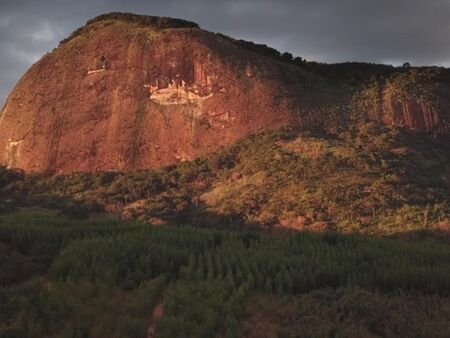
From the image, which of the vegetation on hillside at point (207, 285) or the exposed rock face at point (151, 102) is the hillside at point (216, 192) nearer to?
the vegetation on hillside at point (207, 285)

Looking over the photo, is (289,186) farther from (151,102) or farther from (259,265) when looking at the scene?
(259,265)

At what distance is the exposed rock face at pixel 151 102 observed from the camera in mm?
43938

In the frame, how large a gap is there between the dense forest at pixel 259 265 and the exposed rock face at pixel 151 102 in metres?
10.2

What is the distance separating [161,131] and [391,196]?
21.5 metres

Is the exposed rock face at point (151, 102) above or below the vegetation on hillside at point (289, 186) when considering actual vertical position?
above

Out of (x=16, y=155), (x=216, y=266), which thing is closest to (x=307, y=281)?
(x=216, y=266)

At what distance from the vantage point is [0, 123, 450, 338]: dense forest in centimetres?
1194

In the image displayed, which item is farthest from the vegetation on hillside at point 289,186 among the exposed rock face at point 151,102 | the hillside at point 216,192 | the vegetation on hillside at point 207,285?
the vegetation on hillside at point 207,285

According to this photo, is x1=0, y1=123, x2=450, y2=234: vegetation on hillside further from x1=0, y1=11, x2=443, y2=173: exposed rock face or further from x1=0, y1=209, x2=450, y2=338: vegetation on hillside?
x1=0, y1=209, x2=450, y2=338: vegetation on hillside

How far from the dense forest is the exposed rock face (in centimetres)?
1022

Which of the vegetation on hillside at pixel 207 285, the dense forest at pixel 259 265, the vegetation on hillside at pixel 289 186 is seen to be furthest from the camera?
the vegetation on hillside at pixel 289 186

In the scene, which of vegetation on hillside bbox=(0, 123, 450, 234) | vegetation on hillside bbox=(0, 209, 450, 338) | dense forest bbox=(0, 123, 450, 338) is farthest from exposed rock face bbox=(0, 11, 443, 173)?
vegetation on hillside bbox=(0, 209, 450, 338)

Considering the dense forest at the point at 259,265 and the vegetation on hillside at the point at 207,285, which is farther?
the dense forest at the point at 259,265

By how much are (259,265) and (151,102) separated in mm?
33137
